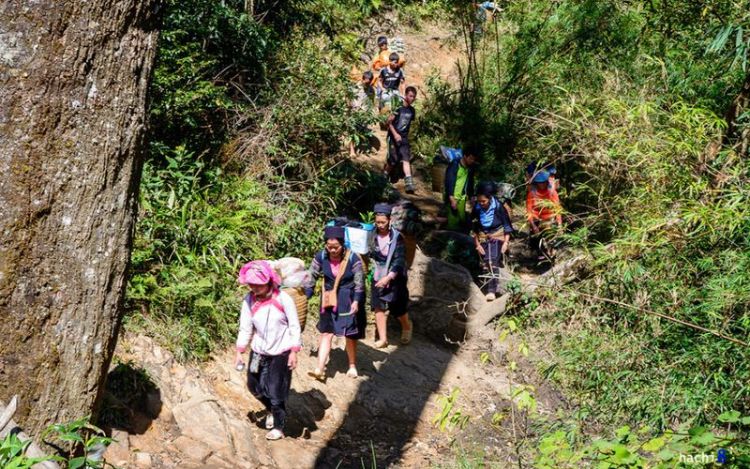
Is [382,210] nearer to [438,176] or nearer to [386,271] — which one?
[386,271]

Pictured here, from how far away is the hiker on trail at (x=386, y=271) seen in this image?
9188 mm

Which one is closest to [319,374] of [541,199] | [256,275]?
[256,275]

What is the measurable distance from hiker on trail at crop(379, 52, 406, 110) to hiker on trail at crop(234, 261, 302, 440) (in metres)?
9.12

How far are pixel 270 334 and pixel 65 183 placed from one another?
10.8 ft

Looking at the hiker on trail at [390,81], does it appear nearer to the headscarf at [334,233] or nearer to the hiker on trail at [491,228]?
the hiker on trail at [491,228]

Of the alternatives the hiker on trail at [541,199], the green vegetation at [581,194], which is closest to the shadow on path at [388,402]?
the green vegetation at [581,194]

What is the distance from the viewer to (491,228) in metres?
10.7

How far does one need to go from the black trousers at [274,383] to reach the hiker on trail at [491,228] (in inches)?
165

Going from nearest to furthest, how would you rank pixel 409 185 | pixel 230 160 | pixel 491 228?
pixel 230 160
pixel 491 228
pixel 409 185

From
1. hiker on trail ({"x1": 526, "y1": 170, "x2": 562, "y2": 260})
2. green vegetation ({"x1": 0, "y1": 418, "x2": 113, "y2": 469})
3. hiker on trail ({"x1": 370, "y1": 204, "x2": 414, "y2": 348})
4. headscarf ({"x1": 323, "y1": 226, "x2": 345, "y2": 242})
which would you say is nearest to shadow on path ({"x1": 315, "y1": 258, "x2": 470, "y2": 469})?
hiker on trail ({"x1": 370, "y1": 204, "x2": 414, "y2": 348})

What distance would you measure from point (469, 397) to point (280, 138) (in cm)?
408

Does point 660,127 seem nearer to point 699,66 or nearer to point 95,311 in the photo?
point 699,66

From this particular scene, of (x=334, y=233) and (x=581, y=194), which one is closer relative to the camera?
(x=334, y=233)

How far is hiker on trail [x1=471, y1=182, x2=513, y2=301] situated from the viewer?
1058 centimetres
